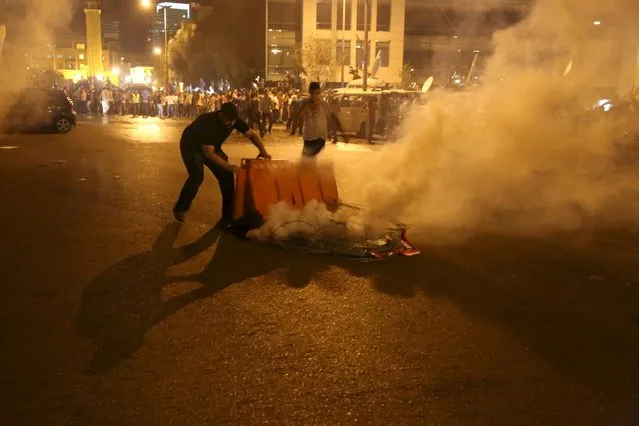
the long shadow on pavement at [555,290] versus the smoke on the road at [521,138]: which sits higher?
the smoke on the road at [521,138]

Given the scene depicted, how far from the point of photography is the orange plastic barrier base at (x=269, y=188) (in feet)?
25.9

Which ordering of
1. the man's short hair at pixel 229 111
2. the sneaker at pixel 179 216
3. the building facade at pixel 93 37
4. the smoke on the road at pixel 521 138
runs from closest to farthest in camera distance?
the man's short hair at pixel 229 111, the sneaker at pixel 179 216, the smoke on the road at pixel 521 138, the building facade at pixel 93 37

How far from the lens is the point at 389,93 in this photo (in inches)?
909

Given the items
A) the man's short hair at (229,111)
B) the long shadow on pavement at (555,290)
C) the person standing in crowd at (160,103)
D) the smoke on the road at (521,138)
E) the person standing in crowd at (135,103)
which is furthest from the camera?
the person standing in crowd at (135,103)

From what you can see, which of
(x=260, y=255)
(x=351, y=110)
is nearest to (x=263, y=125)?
(x=351, y=110)

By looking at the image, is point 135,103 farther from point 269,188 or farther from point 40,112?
point 269,188

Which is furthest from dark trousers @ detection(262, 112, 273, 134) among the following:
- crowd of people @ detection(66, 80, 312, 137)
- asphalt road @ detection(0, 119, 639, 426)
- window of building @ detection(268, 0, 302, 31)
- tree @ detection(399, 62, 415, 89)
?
window of building @ detection(268, 0, 302, 31)

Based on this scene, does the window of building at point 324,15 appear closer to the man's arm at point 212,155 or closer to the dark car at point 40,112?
the dark car at point 40,112

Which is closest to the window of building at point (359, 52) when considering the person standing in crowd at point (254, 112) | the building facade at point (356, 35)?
the building facade at point (356, 35)

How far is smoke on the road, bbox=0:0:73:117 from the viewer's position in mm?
18469

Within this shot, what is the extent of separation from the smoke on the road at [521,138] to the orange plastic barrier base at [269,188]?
90 centimetres

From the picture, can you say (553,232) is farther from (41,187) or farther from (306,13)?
(306,13)

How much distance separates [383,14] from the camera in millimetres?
53438

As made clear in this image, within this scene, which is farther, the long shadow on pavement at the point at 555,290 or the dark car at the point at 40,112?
the dark car at the point at 40,112
